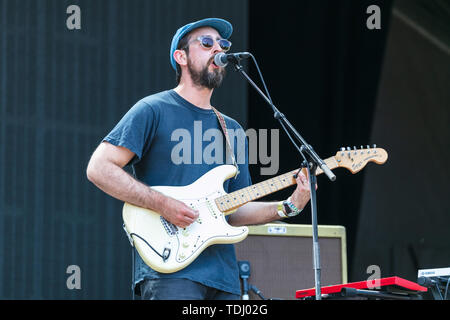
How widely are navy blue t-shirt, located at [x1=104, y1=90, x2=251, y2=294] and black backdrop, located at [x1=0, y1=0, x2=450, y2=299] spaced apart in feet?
5.53

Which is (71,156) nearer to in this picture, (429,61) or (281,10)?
(281,10)

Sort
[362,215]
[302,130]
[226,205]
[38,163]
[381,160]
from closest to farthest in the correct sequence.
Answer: [226,205], [381,160], [38,163], [302,130], [362,215]

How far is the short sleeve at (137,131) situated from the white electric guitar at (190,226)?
21cm

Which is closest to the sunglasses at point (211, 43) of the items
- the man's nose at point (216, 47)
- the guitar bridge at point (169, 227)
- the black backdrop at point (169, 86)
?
the man's nose at point (216, 47)

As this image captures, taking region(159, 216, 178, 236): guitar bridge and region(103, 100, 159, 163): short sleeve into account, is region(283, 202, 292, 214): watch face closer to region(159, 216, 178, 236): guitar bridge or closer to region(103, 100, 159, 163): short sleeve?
region(159, 216, 178, 236): guitar bridge

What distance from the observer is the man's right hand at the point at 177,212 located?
3.18 meters

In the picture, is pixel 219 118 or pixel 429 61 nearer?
pixel 219 118

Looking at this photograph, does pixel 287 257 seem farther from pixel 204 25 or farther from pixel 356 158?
pixel 204 25

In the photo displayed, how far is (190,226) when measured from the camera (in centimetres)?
324

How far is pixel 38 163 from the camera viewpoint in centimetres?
483

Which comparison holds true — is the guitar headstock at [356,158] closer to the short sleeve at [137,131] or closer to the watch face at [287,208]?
the watch face at [287,208]

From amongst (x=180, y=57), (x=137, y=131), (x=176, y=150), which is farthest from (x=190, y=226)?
(x=180, y=57)
